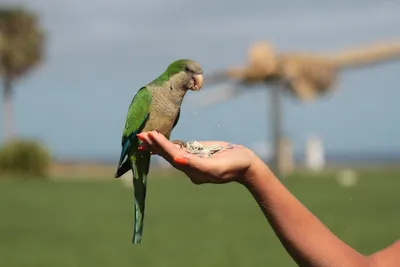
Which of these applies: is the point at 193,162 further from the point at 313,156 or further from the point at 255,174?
the point at 313,156

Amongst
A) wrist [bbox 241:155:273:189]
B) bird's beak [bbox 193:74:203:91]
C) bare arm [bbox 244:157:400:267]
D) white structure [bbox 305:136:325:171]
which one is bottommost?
white structure [bbox 305:136:325:171]

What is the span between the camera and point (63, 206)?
15.0 m

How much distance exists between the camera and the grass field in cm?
904

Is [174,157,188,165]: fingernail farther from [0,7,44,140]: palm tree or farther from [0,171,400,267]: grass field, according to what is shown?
[0,7,44,140]: palm tree

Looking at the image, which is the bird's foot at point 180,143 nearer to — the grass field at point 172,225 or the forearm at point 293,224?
the forearm at point 293,224

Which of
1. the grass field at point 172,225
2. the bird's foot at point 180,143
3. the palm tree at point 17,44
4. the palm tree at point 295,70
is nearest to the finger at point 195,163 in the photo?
the bird's foot at point 180,143

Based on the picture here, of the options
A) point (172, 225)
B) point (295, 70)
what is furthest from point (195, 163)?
point (295, 70)

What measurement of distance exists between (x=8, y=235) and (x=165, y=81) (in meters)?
9.87

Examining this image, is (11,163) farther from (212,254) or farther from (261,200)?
(261,200)

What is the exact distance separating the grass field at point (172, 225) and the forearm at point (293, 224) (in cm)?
649

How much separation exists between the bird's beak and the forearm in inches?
12.2

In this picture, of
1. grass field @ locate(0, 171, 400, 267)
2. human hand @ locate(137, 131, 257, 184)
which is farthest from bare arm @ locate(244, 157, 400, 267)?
grass field @ locate(0, 171, 400, 267)

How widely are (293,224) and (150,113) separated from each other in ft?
1.55

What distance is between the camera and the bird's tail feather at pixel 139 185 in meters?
1.85
